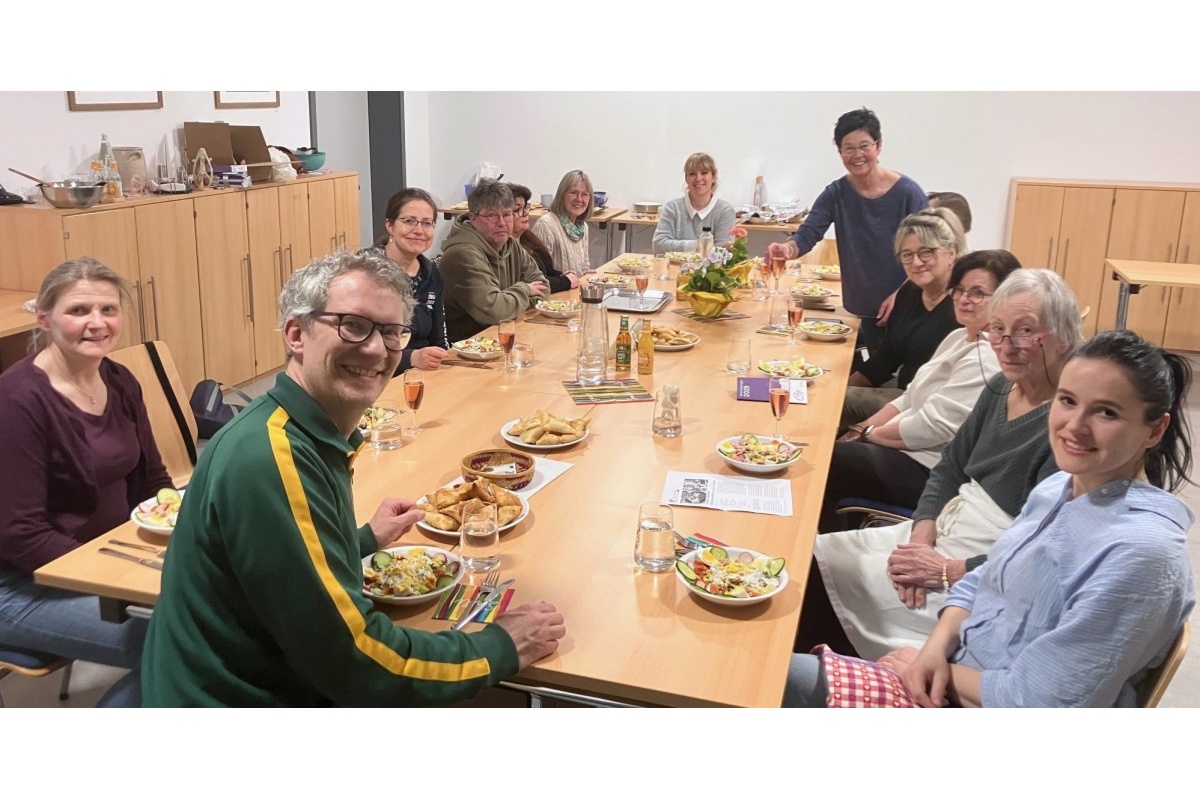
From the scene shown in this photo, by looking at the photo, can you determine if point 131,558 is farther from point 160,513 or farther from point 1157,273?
point 1157,273

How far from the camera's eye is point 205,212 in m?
5.19

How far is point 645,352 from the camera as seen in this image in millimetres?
3344

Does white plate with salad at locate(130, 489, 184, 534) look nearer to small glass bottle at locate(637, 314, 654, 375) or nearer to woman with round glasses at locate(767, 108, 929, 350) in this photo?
small glass bottle at locate(637, 314, 654, 375)

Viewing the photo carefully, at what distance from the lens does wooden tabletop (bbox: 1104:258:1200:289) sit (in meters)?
5.51

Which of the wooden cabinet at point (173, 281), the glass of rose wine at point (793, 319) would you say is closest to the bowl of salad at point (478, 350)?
the glass of rose wine at point (793, 319)

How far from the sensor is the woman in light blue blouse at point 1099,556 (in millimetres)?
1567

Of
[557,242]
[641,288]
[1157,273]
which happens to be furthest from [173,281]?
[1157,273]

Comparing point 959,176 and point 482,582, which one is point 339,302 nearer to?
point 482,582

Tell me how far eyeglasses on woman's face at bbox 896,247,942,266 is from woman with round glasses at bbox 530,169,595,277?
2215 millimetres

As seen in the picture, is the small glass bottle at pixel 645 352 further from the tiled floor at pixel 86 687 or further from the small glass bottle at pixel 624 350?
the tiled floor at pixel 86 687

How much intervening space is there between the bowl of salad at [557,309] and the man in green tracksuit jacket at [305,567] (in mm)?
2503

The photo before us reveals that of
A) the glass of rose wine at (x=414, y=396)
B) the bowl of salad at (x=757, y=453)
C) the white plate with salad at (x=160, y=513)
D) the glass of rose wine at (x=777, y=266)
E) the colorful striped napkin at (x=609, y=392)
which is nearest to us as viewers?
the white plate with salad at (x=160, y=513)

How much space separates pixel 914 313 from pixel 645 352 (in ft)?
3.81

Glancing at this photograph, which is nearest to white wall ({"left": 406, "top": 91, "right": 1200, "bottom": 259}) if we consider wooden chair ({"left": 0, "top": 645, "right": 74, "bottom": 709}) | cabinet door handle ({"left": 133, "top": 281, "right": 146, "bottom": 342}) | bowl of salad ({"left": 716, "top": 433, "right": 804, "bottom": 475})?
cabinet door handle ({"left": 133, "top": 281, "right": 146, "bottom": 342})
